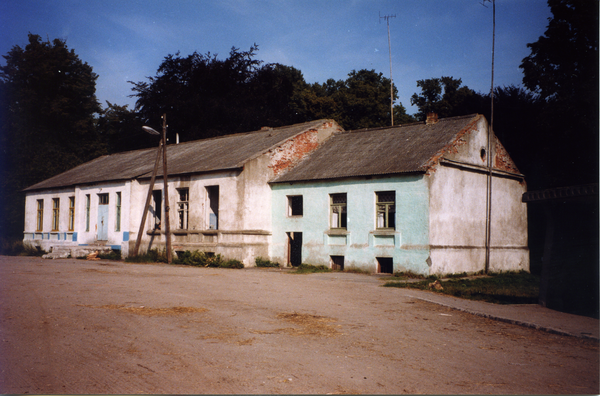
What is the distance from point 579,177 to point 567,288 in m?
10.2

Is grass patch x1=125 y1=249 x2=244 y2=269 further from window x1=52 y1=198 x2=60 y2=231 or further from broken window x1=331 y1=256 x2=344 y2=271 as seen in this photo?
window x1=52 y1=198 x2=60 y2=231

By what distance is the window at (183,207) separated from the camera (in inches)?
989

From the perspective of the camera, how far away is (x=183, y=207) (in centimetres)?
2541

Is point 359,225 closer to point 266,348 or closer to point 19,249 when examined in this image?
point 266,348

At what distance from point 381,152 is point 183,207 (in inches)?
411

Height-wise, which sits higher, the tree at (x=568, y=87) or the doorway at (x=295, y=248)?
the tree at (x=568, y=87)

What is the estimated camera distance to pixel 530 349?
264 inches

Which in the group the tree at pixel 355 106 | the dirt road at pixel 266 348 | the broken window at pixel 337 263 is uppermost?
the tree at pixel 355 106

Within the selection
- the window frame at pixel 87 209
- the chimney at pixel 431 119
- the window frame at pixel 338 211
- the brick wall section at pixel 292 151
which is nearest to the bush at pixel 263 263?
the window frame at pixel 338 211

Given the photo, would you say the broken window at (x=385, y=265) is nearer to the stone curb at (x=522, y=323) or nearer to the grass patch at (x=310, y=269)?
the grass patch at (x=310, y=269)

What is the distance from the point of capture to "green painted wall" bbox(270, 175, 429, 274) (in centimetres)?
1866

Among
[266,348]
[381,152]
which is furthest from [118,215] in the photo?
[266,348]

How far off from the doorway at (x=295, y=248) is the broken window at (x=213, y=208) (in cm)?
398

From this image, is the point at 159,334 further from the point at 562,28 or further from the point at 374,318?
the point at 562,28
